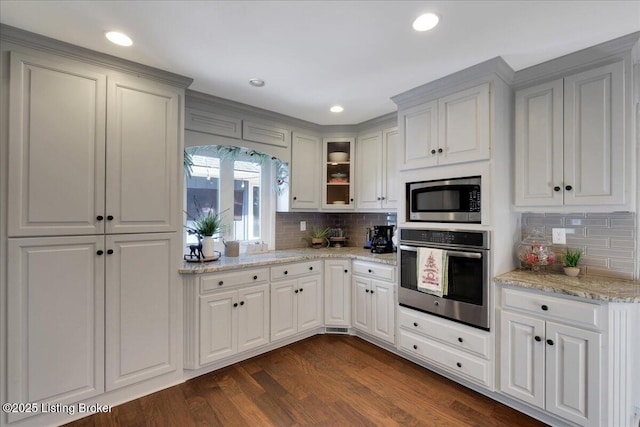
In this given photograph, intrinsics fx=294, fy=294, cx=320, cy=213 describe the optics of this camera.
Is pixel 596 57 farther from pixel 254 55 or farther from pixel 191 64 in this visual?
pixel 191 64

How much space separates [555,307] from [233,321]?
237 cm

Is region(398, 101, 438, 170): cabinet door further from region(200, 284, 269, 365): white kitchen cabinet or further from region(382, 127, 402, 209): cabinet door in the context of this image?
region(200, 284, 269, 365): white kitchen cabinet

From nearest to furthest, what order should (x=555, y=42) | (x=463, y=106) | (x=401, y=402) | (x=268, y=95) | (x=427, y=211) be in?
1. (x=555, y=42)
2. (x=401, y=402)
3. (x=463, y=106)
4. (x=427, y=211)
5. (x=268, y=95)

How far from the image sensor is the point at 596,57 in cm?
191

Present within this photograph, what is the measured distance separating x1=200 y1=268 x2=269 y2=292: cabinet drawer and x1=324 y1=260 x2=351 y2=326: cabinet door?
0.76 meters

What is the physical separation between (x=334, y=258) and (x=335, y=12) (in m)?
2.28

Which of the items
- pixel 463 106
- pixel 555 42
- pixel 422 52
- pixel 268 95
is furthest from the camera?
pixel 268 95

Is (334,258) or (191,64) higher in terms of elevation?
(191,64)

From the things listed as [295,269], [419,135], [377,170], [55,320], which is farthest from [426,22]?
[55,320]

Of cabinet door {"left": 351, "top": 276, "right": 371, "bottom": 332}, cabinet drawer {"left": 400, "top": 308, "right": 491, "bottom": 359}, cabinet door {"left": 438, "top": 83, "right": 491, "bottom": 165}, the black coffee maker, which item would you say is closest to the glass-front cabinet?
the black coffee maker

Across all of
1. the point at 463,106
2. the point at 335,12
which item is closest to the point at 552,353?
the point at 463,106

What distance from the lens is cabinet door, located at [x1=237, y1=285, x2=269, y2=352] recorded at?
261cm

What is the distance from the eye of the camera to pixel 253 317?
2689mm

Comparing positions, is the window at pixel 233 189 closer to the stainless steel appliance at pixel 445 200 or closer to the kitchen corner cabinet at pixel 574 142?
the stainless steel appliance at pixel 445 200
